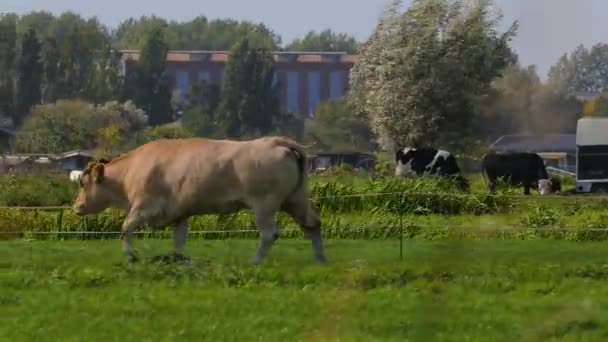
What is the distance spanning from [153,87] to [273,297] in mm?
95710

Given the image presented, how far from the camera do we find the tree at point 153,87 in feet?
346

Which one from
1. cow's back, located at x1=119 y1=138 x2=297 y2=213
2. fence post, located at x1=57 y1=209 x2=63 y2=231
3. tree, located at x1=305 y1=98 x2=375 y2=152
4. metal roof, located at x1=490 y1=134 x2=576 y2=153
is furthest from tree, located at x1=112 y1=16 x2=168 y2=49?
metal roof, located at x1=490 y1=134 x2=576 y2=153

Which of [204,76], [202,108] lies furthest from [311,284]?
[204,76]

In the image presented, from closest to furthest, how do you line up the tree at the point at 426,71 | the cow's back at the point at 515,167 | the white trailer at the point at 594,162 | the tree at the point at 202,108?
the cow's back at the point at 515,167 → the white trailer at the point at 594,162 → the tree at the point at 426,71 → the tree at the point at 202,108

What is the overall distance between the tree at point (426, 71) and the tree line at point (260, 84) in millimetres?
57

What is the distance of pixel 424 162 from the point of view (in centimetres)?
4984

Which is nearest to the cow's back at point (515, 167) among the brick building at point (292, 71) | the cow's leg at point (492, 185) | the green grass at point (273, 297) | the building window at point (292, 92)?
the cow's leg at point (492, 185)

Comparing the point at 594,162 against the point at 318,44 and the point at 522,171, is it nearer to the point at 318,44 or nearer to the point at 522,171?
the point at 522,171

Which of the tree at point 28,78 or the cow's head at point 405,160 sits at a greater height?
the tree at point 28,78

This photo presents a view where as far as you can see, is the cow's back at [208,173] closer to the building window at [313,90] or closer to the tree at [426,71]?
the tree at [426,71]

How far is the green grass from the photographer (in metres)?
11.0

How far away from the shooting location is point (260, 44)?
343ft

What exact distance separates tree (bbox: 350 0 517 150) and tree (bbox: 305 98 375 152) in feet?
23.7

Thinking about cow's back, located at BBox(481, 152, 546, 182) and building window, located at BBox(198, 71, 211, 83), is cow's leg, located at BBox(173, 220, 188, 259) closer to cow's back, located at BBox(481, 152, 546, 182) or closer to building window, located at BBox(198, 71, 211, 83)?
cow's back, located at BBox(481, 152, 546, 182)
